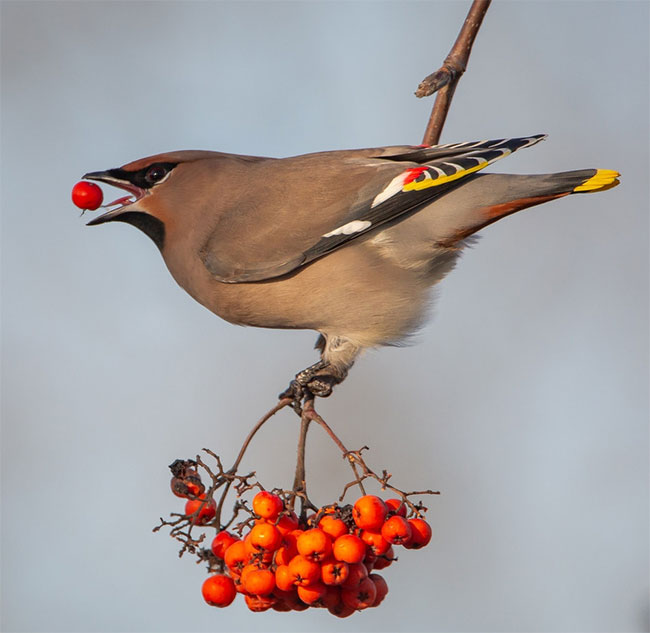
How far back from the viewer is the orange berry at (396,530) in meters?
2.38

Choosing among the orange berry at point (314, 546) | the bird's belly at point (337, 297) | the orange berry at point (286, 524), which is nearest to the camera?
the orange berry at point (314, 546)

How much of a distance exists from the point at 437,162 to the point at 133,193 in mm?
1194

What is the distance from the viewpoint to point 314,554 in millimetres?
2338

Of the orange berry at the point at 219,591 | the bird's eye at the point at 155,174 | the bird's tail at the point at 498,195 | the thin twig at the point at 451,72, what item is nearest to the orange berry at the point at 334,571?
the orange berry at the point at 219,591

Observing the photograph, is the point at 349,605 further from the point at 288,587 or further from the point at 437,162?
the point at 437,162

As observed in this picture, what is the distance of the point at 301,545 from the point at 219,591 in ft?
1.09

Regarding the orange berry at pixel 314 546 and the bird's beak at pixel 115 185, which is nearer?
the orange berry at pixel 314 546

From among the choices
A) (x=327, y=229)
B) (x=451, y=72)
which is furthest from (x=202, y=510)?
(x=451, y=72)

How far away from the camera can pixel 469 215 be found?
314cm

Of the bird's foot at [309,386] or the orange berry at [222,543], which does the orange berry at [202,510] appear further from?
the bird's foot at [309,386]

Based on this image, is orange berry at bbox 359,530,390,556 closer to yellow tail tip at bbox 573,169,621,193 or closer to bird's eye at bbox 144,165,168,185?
yellow tail tip at bbox 573,169,621,193

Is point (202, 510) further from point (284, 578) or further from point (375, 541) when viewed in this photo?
point (375, 541)

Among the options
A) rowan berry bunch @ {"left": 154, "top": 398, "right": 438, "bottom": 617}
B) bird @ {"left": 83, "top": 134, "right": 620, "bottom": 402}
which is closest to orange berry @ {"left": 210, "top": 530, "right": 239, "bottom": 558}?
rowan berry bunch @ {"left": 154, "top": 398, "right": 438, "bottom": 617}

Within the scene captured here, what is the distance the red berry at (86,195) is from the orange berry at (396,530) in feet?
5.61
